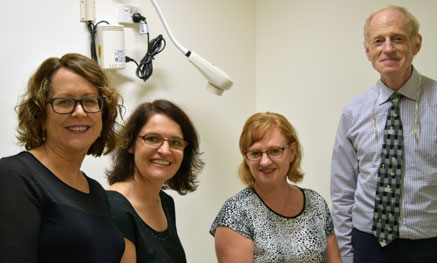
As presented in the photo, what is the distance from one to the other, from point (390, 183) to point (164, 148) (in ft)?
3.24

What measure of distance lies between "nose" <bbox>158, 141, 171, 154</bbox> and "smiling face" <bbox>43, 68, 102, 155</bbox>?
1.11 feet

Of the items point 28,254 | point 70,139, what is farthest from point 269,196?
point 28,254

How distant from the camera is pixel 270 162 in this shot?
170cm

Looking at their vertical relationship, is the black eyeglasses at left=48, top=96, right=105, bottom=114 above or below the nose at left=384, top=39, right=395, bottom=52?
below

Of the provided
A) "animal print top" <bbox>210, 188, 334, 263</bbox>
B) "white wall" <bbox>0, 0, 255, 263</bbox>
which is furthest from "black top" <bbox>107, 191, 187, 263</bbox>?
"white wall" <bbox>0, 0, 255, 263</bbox>

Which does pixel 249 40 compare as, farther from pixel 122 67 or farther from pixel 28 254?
pixel 28 254

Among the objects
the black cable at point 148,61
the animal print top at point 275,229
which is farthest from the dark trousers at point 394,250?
→ the black cable at point 148,61

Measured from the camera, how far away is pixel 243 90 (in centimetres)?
297

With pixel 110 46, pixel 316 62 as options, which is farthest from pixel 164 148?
pixel 316 62

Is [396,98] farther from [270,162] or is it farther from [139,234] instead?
[139,234]

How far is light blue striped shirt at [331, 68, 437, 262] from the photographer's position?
5.92ft

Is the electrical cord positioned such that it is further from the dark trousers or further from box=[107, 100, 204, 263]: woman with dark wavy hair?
the dark trousers

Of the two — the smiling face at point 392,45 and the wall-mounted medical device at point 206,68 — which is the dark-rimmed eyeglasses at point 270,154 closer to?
the smiling face at point 392,45

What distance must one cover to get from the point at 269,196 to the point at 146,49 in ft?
3.61
